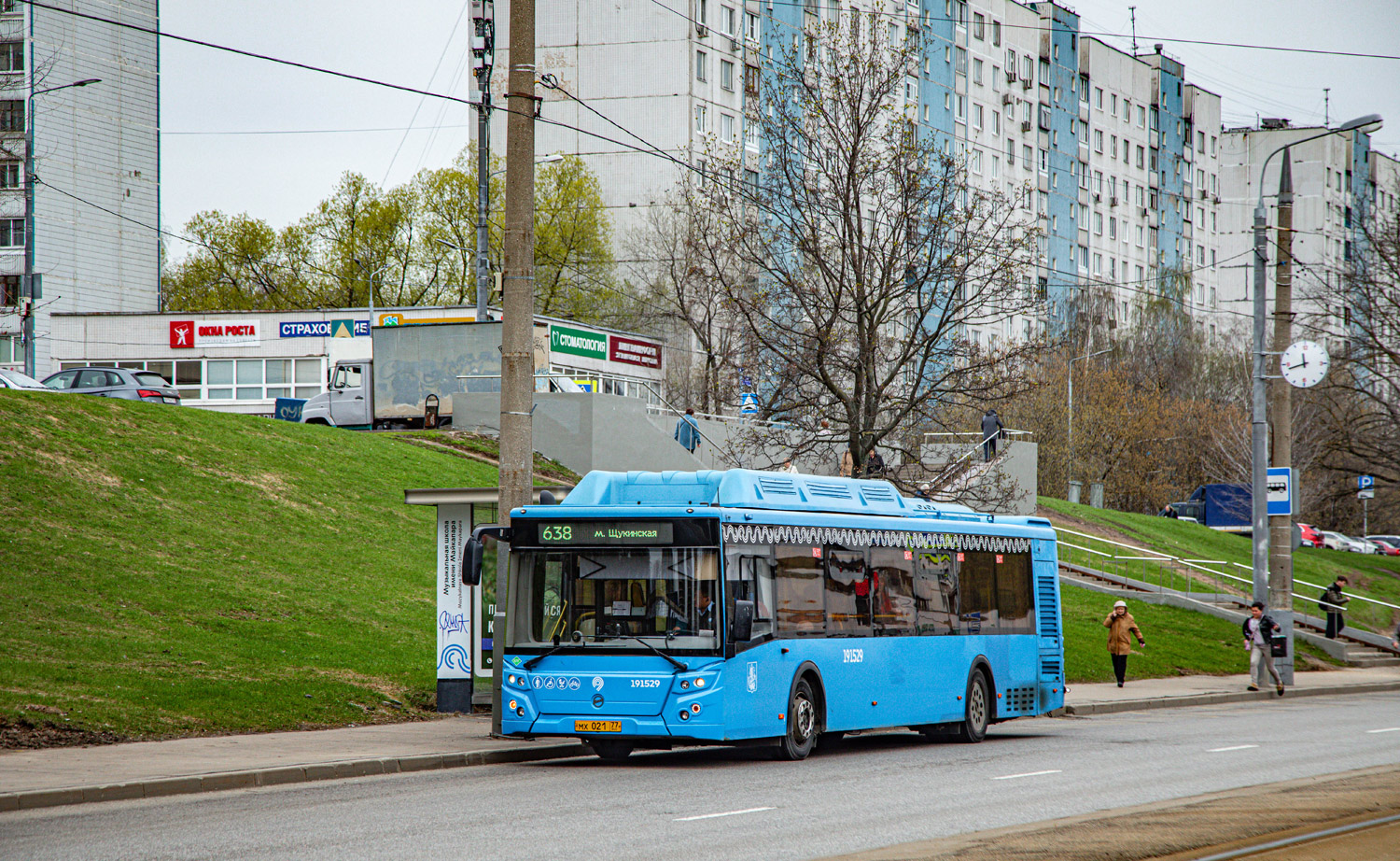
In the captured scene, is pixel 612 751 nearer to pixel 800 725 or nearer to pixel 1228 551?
pixel 800 725

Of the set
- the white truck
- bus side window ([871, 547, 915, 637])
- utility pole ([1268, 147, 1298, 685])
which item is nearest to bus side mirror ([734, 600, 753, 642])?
bus side window ([871, 547, 915, 637])

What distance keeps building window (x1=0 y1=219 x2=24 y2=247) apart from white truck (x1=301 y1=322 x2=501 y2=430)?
33.7m

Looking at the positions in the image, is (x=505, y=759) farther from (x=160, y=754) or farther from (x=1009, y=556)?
(x=1009, y=556)

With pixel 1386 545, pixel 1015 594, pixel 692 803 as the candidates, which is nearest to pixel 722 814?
pixel 692 803

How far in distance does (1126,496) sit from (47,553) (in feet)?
178

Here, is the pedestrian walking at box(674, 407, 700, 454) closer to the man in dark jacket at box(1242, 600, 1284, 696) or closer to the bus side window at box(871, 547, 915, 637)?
the man in dark jacket at box(1242, 600, 1284, 696)

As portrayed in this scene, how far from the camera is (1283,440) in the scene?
2973 centimetres

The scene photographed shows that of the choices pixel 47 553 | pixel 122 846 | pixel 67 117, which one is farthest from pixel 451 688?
pixel 67 117

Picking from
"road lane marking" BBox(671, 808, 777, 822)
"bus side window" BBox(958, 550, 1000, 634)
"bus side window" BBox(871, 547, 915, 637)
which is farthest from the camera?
"bus side window" BBox(958, 550, 1000, 634)

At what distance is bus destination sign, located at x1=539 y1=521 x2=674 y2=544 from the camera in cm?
1485

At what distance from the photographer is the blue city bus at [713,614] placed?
14602mm

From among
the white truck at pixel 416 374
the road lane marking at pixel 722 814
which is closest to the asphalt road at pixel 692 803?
the road lane marking at pixel 722 814

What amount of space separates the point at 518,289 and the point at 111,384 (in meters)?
28.6

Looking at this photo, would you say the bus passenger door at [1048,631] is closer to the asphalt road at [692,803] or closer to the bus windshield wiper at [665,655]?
the asphalt road at [692,803]
